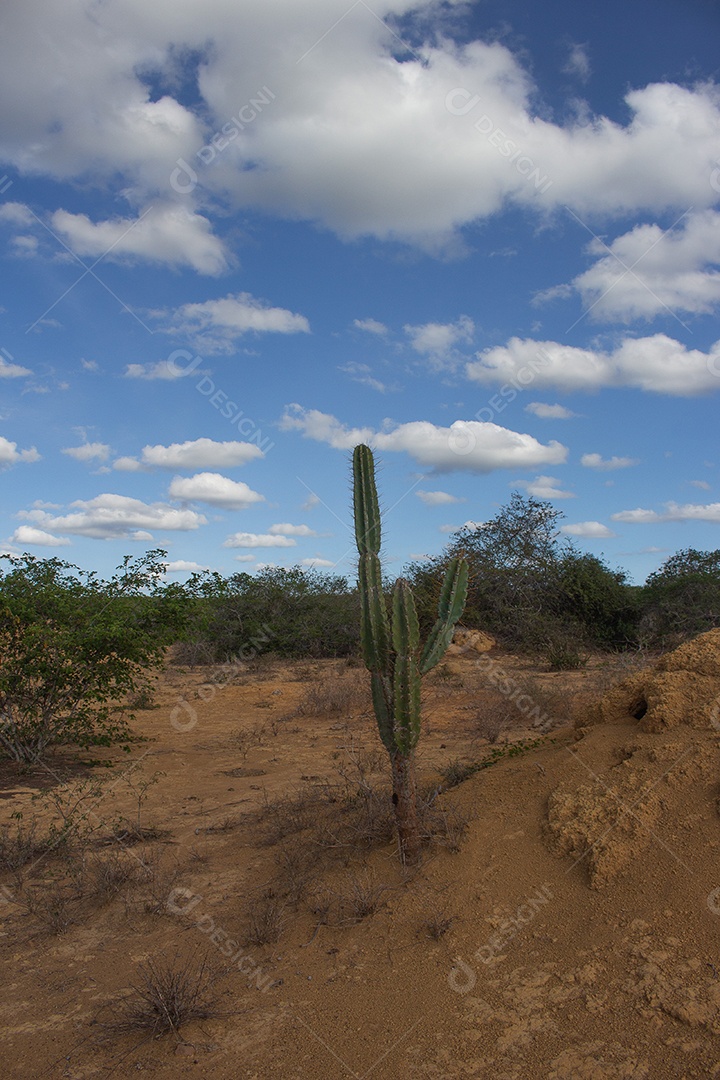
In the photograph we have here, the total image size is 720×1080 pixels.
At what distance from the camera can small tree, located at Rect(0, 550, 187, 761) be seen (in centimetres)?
862

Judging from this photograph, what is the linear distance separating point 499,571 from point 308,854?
15.8 metres

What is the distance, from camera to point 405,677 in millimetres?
4832

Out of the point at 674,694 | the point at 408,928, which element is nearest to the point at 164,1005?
the point at 408,928

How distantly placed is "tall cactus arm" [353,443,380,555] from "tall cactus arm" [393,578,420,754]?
811 mm

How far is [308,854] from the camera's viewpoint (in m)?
5.25

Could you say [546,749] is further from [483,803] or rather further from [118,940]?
A: [118,940]

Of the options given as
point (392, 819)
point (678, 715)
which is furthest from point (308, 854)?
Answer: point (678, 715)

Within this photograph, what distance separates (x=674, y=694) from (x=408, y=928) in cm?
249

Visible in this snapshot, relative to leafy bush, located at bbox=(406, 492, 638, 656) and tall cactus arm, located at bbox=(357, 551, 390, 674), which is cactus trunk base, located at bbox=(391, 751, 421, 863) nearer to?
tall cactus arm, located at bbox=(357, 551, 390, 674)

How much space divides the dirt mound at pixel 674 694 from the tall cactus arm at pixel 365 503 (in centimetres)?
232

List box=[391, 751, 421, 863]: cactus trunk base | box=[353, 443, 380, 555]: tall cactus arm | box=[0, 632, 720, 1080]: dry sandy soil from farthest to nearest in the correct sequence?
box=[353, 443, 380, 555]: tall cactus arm, box=[391, 751, 421, 863]: cactus trunk base, box=[0, 632, 720, 1080]: dry sandy soil

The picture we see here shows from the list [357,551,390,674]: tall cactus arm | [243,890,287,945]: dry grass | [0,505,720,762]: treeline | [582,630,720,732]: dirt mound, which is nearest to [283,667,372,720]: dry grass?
[0,505,720,762]: treeline

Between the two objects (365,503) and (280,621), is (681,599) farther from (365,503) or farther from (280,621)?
(365,503)

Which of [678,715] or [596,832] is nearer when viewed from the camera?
[596,832]
